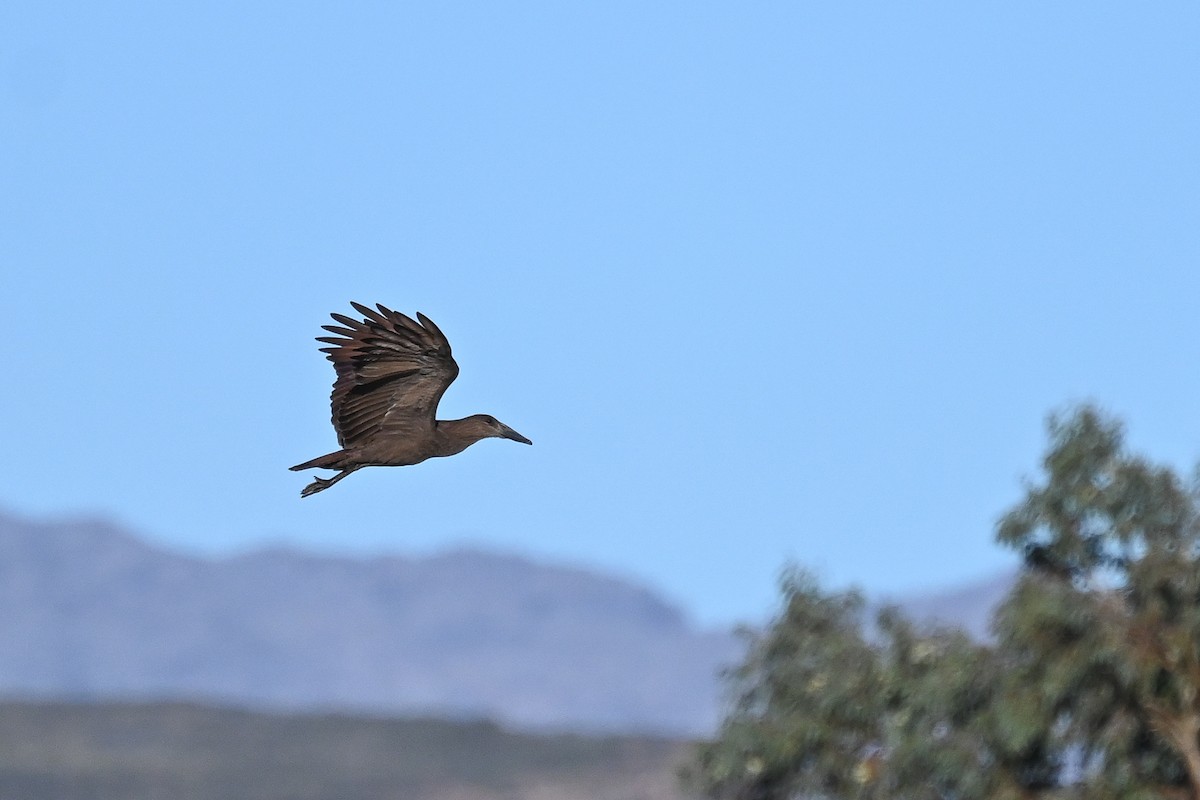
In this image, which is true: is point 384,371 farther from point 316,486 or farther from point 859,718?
point 859,718

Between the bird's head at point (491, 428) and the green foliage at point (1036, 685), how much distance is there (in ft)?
49.0

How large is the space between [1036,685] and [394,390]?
15845 millimetres

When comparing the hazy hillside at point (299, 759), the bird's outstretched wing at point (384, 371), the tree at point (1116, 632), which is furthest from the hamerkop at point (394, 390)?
the hazy hillside at point (299, 759)

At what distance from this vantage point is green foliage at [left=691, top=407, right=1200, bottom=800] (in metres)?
28.6

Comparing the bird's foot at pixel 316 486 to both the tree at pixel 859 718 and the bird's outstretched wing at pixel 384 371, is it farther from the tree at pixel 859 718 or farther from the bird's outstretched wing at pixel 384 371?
the tree at pixel 859 718

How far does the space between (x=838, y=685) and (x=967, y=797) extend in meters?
2.82

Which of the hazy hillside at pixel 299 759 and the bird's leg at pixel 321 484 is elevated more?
the hazy hillside at pixel 299 759

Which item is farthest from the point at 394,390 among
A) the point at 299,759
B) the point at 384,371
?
the point at 299,759

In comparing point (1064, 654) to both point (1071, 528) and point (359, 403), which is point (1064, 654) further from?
point (359, 403)

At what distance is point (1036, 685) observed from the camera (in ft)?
95.0

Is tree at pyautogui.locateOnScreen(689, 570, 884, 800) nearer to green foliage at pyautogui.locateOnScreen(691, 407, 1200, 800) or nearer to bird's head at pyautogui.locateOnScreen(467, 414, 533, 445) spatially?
green foliage at pyautogui.locateOnScreen(691, 407, 1200, 800)

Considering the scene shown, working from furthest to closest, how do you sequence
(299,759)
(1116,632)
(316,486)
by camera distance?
1. (299,759)
2. (1116,632)
3. (316,486)

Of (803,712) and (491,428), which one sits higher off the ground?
(803,712)

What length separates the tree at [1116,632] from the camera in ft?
93.1
